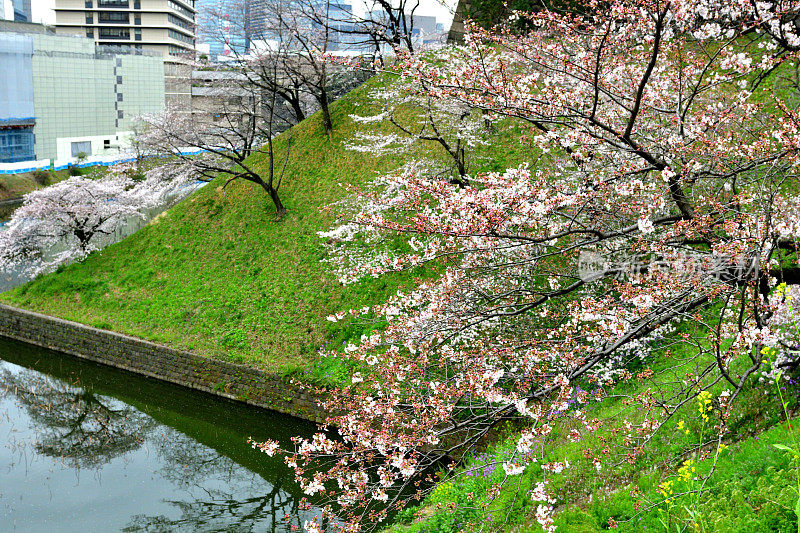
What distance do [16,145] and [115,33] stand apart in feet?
106

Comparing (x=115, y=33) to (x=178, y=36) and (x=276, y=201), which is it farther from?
(x=276, y=201)

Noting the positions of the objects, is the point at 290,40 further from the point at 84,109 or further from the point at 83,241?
the point at 84,109

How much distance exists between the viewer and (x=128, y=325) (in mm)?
16750

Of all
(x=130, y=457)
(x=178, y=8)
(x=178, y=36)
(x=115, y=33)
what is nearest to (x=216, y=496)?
(x=130, y=457)

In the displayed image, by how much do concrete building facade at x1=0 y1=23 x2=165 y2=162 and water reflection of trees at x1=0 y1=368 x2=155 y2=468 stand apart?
4160cm

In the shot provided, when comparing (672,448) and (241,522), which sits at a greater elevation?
(672,448)

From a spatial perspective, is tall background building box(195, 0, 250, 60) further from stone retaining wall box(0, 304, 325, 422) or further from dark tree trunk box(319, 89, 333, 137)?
stone retaining wall box(0, 304, 325, 422)

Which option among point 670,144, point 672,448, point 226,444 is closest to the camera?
point 670,144

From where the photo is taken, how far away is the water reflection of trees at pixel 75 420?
12.1 metres

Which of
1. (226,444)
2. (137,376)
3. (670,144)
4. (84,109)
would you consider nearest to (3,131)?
(84,109)

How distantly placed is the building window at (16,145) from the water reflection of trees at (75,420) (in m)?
41.7

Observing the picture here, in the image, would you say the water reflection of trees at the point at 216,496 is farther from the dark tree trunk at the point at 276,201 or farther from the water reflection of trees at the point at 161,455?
the dark tree trunk at the point at 276,201

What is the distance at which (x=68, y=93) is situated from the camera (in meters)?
54.3

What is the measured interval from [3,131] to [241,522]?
5219 cm
